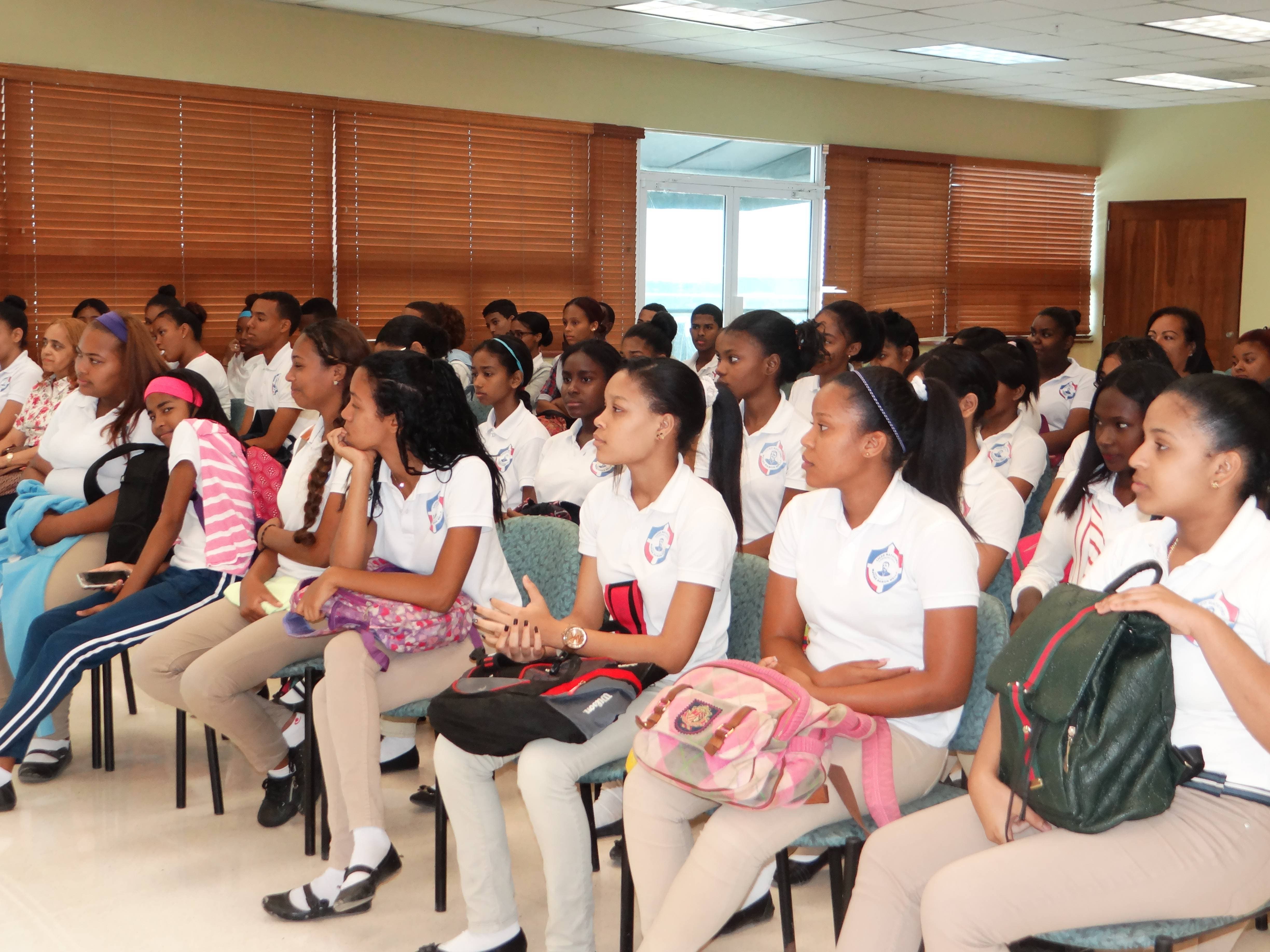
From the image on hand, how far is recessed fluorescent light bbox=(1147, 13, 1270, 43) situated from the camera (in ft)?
23.2

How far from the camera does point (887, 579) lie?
212 cm

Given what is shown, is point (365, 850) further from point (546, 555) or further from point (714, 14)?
point (714, 14)

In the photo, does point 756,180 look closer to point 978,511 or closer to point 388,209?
point 388,209

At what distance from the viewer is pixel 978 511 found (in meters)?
2.85

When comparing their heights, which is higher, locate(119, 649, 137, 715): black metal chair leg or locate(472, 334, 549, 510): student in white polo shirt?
locate(472, 334, 549, 510): student in white polo shirt

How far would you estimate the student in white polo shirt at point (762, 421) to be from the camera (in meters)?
3.42

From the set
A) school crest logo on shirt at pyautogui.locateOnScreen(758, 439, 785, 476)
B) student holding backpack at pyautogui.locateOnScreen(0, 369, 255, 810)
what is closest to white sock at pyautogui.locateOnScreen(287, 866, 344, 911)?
student holding backpack at pyautogui.locateOnScreen(0, 369, 255, 810)

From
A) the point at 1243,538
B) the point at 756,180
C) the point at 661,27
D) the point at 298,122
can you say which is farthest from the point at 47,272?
the point at 1243,538

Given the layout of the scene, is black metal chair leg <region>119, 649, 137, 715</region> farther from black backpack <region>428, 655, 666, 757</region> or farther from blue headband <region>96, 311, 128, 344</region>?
black backpack <region>428, 655, 666, 757</region>

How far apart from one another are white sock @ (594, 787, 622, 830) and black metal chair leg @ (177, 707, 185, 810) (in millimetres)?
1082

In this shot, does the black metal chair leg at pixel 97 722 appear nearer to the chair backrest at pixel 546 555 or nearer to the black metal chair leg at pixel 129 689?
the black metal chair leg at pixel 129 689

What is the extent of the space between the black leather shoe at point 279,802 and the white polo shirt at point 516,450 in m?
1.30

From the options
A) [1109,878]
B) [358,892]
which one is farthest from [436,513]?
[1109,878]

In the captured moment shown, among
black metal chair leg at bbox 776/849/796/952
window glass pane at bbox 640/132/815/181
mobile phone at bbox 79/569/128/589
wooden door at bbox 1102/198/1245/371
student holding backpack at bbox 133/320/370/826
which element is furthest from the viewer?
wooden door at bbox 1102/198/1245/371
